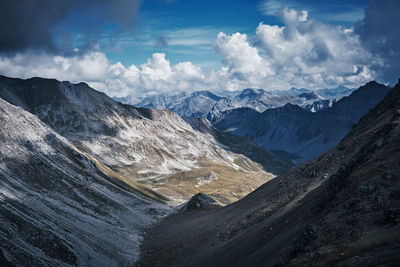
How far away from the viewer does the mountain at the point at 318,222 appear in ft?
93.1

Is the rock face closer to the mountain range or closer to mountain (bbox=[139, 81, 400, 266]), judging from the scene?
the mountain range

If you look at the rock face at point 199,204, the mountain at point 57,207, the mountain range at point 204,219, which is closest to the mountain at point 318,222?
the mountain range at point 204,219

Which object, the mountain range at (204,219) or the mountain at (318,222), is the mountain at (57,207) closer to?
the mountain range at (204,219)

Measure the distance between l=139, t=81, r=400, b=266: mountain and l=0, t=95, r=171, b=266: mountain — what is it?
10034 millimetres

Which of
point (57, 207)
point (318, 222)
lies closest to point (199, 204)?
point (57, 207)

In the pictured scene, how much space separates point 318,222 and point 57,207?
5669 cm

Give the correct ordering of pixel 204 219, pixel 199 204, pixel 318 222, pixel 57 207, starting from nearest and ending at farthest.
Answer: pixel 318 222
pixel 57 207
pixel 204 219
pixel 199 204

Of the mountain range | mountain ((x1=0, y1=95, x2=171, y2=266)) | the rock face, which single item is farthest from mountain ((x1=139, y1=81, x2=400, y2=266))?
the rock face

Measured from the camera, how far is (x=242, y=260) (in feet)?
143

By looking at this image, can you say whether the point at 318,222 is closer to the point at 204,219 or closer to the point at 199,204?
the point at 204,219

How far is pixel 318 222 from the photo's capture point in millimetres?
35750

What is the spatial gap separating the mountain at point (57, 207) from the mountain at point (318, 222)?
10034 millimetres

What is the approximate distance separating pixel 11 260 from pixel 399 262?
143ft

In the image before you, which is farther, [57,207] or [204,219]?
[204,219]
